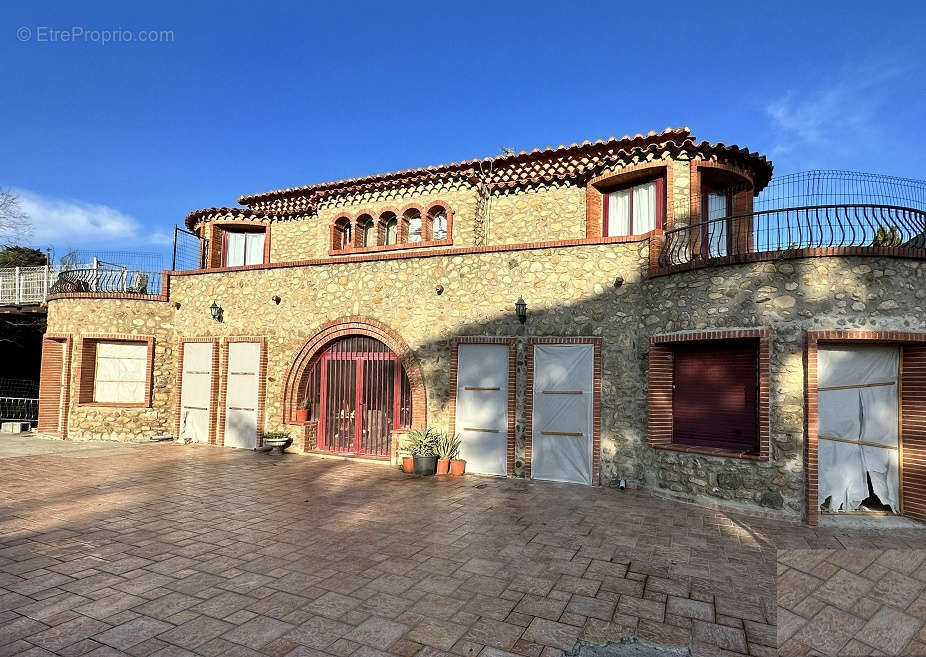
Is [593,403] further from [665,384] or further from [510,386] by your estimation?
[510,386]

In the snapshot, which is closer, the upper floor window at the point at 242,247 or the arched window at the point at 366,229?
the arched window at the point at 366,229

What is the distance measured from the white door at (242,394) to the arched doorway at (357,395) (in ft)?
4.58

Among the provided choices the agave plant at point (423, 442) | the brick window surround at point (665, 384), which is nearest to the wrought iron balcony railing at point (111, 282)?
the agave plant at point (423, 442)

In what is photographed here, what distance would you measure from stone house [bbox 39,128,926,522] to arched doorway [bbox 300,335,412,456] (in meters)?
0.05

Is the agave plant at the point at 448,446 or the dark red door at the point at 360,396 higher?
the dark red door at the point at 360,396

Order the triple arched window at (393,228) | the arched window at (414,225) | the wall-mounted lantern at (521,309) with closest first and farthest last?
the wall-mounted lantern at (521,309)
the triple arched window at (393,228)
the arched window at (414,225)

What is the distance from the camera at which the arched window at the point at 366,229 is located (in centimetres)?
1350

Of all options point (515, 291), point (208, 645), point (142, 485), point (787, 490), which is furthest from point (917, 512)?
point (142, 485)

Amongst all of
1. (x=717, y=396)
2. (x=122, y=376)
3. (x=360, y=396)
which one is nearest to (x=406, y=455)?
(x=360, y=396)

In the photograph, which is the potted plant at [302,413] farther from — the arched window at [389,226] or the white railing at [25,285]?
the white railing at [25,285]

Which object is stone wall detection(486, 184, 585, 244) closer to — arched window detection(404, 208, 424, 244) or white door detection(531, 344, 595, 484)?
arched window detection(404, 208, 424, 244)

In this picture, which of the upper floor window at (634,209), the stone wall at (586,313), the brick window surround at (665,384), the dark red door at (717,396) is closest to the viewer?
the stone wall at (586,313)

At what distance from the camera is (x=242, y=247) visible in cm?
1507

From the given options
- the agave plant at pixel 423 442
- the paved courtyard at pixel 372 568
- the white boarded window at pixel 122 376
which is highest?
the white boarded window at pixel 122 376
